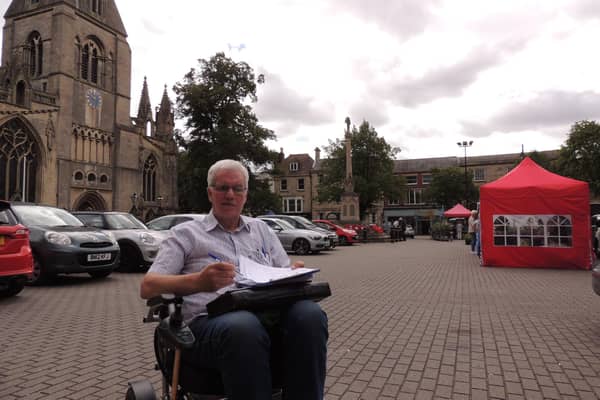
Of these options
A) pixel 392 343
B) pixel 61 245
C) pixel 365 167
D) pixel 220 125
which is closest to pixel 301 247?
pixel 61 245

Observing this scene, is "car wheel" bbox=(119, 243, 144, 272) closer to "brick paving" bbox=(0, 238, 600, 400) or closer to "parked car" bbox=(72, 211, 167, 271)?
"parked car" bbox=(72, 211, 167, 271)

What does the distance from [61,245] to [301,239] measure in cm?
1116

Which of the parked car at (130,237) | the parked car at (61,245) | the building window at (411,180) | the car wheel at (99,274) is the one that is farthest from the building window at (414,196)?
the parked car at (61,245)

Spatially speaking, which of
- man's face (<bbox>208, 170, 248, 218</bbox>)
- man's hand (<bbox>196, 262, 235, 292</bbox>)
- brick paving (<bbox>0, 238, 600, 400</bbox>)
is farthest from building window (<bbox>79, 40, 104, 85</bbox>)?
man's hand (<bbox>196, 262, 235, 292</bbox>)

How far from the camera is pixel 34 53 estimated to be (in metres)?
39.7

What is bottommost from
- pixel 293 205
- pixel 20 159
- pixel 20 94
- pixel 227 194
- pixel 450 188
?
pixel 227 194

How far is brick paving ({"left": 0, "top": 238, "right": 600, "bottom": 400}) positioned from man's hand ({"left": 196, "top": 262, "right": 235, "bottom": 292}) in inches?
70.8

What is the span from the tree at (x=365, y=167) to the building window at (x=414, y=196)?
14163mm

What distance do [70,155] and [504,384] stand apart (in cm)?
4099

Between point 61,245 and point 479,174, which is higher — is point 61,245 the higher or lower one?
the lower one

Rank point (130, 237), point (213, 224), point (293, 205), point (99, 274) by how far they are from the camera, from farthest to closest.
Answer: point (293, 205) → point (130, 237) → point (99, 274) → point (213, 224)

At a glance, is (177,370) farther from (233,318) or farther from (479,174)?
(479,174)

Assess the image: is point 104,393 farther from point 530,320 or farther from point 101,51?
point 101,51

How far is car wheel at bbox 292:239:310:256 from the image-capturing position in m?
18.7
